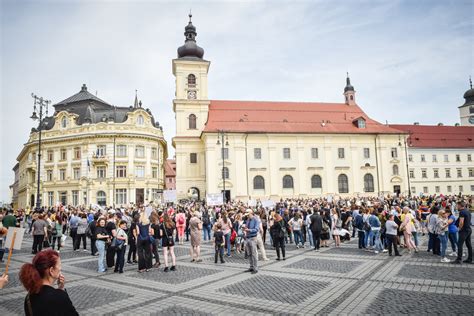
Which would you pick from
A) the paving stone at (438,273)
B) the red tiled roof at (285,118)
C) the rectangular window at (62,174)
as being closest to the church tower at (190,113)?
the red tiled roof at (285,118)

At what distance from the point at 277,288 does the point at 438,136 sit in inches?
2904

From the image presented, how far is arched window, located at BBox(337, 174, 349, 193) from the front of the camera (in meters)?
49.8

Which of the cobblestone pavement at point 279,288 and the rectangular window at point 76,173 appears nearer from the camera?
the cobblestone pavement at point 279,288

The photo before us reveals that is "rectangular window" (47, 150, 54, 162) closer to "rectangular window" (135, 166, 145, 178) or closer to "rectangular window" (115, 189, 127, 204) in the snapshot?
"rectangular window" (115, 189, 127, 204)

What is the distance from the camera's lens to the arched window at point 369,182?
166 feet

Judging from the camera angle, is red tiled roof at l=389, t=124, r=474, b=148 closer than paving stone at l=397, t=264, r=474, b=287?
No

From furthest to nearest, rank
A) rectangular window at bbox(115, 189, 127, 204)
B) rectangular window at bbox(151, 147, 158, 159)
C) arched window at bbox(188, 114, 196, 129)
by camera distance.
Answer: rectangular window at bbox(151, 147, 158, 159)
arched window at bbox(188, 114, 196, 129)
rectangular window at bbox(115, 189, 127, 204)

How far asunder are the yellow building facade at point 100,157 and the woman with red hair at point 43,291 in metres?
46.9

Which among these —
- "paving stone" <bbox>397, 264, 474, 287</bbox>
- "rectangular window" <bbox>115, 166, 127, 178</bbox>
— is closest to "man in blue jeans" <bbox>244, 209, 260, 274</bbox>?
"paving stone" <bbox>397, 264, 474, 287</bbox>

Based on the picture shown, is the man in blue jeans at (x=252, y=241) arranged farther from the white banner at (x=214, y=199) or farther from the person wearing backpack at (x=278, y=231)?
the white banner at (x=214, y=199)

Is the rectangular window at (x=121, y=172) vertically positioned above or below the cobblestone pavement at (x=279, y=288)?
above

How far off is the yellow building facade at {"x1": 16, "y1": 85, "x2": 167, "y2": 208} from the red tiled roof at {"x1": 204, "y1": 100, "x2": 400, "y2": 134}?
40.5 ft

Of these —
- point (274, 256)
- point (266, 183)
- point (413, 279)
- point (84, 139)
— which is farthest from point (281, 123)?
point (413, 279)

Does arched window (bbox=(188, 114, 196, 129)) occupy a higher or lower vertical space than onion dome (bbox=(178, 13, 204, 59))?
lower
